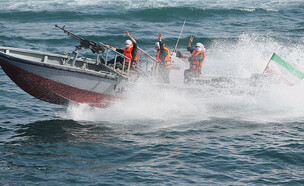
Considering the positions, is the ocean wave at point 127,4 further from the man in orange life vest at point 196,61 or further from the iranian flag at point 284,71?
the iranian flag at point 284,71

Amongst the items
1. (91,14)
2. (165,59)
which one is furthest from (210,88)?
(91,14)

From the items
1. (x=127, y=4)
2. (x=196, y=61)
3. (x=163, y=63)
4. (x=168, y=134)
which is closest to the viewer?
(x=168, y=134)

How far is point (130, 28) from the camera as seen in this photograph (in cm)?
2800

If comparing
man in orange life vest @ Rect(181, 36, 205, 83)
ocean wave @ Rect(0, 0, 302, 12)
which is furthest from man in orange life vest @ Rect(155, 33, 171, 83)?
ocean wave @ Rect(0, 0, 302, 12)

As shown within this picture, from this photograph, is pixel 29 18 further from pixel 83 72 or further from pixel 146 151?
pixel 146 151

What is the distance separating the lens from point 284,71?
14.6 m

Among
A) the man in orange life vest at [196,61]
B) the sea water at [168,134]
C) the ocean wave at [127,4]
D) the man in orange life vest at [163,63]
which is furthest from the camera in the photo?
the ocean wave at [127,4]

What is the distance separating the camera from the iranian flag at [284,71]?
47.5 feet

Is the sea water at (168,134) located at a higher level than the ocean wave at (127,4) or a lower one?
lower

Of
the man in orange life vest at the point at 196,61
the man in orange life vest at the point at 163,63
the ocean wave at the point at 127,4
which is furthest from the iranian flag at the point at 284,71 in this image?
the ocean wave at the point at 127,4

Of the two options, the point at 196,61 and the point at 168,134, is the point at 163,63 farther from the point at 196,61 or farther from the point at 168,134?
the point at 168,134

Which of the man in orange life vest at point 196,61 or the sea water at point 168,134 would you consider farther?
the man in orange life vest at point 196,61

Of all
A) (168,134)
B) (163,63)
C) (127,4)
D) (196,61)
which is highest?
(127,4)

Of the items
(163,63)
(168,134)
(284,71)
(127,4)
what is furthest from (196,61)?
(127,4)
